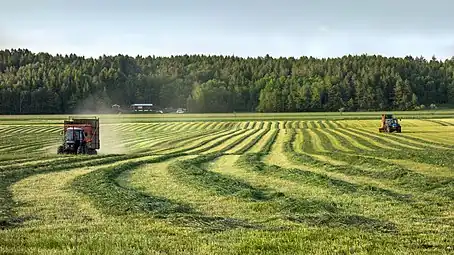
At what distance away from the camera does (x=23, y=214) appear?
1466 centimetres

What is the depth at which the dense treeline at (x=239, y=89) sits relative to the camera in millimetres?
149500

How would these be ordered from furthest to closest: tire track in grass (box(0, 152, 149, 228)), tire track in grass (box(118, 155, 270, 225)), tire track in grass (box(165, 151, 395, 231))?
tire track in grass (box(118, 155, 270, 225)) < tire track in grass (box(0, 152, 149, 228)) < tire track in grass (box(165, 151, 395, 231))

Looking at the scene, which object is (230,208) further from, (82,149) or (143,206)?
(82,149)

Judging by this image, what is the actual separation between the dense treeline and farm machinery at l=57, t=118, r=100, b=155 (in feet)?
357

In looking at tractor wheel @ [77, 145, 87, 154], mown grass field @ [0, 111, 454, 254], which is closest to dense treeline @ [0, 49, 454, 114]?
tractor wheel @ [77, 145, 87, 154]

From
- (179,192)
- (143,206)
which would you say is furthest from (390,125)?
(143,206)

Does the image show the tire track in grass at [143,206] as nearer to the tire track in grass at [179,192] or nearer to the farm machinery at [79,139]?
the tire track in grass at [179,192]

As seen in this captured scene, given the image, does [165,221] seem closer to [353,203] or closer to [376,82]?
[353,203]

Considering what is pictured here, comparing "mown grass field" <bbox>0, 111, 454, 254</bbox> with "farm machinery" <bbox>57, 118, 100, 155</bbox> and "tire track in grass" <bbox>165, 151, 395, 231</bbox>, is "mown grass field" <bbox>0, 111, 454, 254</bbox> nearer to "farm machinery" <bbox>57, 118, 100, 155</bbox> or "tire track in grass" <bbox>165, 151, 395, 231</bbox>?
"tire track in grass" <bbox>165, 151, 395, 231</bbox>

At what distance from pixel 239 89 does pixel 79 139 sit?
12770 cm

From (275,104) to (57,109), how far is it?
5669cm

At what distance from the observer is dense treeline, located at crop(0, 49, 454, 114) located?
14950cm

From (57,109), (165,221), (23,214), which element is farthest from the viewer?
(57,109)

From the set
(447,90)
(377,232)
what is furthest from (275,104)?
(377,232)
